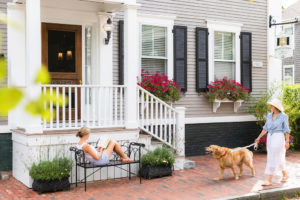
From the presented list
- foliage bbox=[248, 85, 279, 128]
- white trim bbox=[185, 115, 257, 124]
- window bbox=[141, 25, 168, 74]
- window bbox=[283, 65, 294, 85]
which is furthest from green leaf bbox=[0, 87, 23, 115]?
window bbox=[283, 65, 294, 85]

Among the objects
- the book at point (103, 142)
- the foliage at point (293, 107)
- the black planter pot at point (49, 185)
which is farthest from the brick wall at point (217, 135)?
the black planter pot at point (49, 185)

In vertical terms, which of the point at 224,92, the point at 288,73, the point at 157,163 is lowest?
the point at 157,163

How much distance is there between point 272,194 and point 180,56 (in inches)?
181

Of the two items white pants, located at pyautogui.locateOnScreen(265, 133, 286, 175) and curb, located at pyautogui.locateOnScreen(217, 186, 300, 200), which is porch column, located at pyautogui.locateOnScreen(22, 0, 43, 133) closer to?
curb, located at pyautogui.locateOnScreen(217, 186, 300, 200)

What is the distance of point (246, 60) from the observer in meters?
10.5

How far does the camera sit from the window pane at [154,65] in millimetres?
9117

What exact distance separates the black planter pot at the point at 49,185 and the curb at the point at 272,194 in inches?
108

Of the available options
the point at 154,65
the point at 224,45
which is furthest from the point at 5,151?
the point at 224,45

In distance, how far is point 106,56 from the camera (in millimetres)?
8344

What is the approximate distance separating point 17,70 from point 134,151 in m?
2.87

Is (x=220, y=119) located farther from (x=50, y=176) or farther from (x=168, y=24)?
(x=50, y=176)

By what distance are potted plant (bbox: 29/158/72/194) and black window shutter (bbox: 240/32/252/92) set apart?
6.23 m

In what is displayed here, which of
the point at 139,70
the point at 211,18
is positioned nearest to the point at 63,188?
the point at 139,70

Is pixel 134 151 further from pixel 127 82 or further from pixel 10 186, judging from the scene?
pixel 10 186
